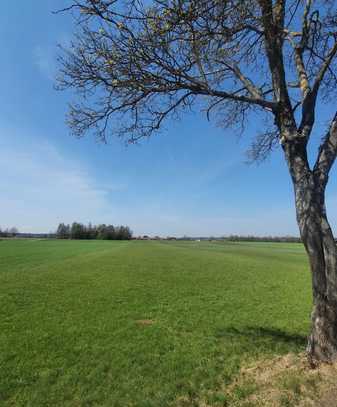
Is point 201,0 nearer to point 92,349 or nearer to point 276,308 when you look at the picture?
point 92,349

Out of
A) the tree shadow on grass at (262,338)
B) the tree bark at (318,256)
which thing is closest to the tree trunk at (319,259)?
the tree bark at (318,256)

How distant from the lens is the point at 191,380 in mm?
5316

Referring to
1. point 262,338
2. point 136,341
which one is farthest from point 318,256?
point 136,341

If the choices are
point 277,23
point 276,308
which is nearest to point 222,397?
point 277,23

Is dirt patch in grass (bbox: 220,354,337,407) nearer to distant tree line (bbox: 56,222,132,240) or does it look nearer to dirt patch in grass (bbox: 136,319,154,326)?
dirt patch in grass (bbox: 136,319,154,326)

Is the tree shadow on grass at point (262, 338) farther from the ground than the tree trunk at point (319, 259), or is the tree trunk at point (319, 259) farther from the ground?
the tree trunk at point (319, 259)

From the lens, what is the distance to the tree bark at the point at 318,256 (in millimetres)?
4930

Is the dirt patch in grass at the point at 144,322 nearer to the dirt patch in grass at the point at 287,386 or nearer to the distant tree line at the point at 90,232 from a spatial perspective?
the dirt patch in grass at the point at 287,386

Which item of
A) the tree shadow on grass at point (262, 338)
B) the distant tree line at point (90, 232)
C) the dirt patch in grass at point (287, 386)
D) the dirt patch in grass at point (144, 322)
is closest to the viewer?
the dirt patch in grass at point (287, 386)

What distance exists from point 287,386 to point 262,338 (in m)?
3.12

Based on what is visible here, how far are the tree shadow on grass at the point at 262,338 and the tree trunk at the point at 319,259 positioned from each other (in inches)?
72.3

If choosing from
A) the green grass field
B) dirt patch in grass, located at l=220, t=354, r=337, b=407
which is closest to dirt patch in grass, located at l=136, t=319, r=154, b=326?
the green grass field

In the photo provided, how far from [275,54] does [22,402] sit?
281 inches

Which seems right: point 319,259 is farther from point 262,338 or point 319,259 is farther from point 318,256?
point 262,338
